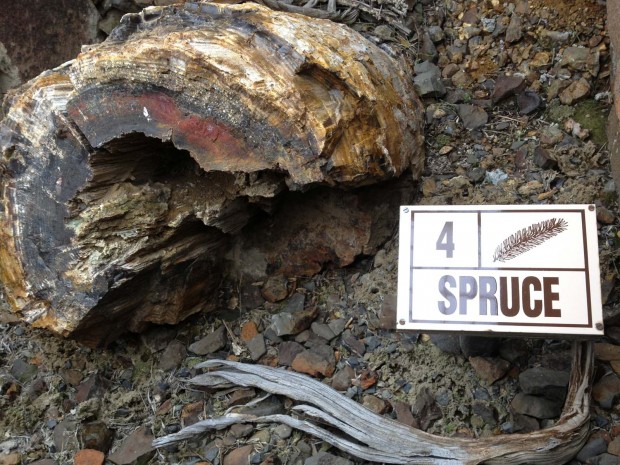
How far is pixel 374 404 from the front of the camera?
2.39 meters

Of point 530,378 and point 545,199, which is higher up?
point 545,199

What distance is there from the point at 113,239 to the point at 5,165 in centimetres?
58

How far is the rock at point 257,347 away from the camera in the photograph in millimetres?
2744

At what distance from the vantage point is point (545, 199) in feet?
8.75

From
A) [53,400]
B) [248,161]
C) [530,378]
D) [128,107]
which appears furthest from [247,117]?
[53,400]

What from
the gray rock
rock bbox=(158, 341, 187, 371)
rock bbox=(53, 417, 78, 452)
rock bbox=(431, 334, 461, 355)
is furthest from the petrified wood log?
rock bbox=(431, 334, 461, 355)

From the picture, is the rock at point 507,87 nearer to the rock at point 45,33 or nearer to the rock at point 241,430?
the rock at point 241,430

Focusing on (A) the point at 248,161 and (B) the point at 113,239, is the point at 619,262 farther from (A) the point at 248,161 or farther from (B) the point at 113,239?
(B) the point at 113,239

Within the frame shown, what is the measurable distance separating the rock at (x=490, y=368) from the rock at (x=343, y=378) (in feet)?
1.54

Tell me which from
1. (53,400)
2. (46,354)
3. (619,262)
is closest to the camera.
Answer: (619,262)

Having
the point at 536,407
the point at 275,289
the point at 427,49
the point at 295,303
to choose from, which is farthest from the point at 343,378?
the point at 427,49

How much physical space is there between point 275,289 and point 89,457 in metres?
1.01

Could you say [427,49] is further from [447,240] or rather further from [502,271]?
[502,271]

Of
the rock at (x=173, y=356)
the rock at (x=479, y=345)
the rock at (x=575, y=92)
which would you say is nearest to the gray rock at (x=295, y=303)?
the rock at (x=173, y=356)
